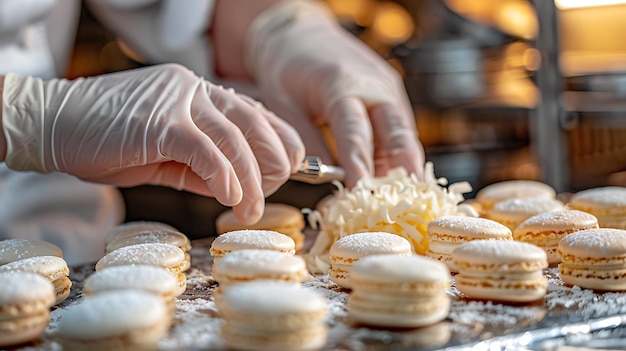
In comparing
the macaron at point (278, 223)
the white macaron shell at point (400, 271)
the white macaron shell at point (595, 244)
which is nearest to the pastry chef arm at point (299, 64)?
the macaron at point (278, 223)

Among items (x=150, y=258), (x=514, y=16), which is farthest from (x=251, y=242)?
(x=514, y=16)

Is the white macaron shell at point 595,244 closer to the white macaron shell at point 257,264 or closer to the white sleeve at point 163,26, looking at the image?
the white macaron shell at point 257,264

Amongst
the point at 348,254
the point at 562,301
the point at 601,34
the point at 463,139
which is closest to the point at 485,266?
the point at 562,301

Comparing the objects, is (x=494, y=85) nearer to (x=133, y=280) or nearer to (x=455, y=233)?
(x=455, y=233)

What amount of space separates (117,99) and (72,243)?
627 millimetres

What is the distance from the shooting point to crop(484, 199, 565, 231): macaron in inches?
71.8

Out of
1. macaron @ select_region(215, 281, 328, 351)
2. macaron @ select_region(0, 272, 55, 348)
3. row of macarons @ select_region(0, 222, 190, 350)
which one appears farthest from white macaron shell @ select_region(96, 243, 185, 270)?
macaron @ select_region(215, 281, 328, 351)

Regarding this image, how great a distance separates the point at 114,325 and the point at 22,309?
208 millimetres

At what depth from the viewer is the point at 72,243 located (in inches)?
Result: 84.1

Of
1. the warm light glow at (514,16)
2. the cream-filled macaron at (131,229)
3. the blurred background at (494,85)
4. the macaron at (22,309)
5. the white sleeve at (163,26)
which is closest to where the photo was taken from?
the macaron at (22,309)

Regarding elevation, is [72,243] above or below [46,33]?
below

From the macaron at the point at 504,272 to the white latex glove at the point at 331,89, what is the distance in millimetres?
676

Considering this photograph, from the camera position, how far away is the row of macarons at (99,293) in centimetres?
110

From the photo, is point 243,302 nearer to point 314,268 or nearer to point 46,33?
point 314,268
